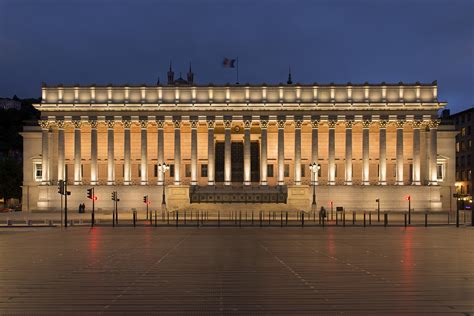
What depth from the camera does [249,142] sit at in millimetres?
116438

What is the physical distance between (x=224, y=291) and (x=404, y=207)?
9575 centimetres

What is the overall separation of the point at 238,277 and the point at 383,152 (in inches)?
3635

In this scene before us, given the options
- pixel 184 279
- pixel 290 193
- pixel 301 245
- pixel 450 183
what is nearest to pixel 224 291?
pixel 184 279

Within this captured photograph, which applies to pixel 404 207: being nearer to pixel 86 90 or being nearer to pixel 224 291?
pixel 86 90

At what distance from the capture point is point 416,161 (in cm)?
11444

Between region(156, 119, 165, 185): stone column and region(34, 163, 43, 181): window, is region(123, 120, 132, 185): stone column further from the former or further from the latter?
region(34, 163, 43, 181): window

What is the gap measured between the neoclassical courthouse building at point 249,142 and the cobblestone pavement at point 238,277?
71.9m

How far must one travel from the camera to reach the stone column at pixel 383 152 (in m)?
115

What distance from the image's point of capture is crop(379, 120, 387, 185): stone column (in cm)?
11456

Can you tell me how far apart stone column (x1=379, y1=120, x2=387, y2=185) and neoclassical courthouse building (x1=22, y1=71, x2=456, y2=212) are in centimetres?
17

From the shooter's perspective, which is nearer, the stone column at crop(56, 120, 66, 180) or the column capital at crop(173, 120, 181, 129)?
the stone column at crop(56, 120, 66, 180)

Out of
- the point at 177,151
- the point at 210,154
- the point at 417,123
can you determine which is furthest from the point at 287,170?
the point at 417,123

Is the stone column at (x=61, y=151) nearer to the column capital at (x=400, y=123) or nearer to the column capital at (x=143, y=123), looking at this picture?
the column capital at (x=143, y=123)

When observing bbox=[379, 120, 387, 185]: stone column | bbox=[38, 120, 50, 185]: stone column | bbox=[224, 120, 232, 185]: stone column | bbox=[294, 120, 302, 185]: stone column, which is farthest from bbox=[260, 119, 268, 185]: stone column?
bbox=[38, 120, 50, 185]: stone column
